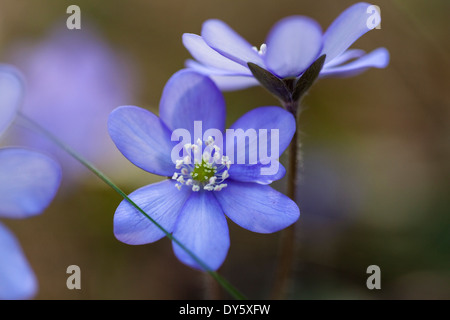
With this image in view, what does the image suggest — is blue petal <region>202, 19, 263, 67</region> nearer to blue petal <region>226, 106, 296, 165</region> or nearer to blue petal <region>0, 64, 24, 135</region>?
blue petal <region>226, 106, 296, 165</region>

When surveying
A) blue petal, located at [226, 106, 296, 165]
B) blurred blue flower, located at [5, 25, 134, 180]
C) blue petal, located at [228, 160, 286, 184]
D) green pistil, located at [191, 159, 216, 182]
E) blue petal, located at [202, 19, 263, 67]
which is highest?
blurred blue flower, located at [5, 25, 134, 180]

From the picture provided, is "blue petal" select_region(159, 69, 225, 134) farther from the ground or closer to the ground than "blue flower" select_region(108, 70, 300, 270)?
farther from the ground

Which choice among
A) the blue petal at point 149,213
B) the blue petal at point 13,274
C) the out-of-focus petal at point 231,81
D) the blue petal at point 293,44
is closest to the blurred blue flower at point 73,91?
the out-of-focus petal at point 231,81

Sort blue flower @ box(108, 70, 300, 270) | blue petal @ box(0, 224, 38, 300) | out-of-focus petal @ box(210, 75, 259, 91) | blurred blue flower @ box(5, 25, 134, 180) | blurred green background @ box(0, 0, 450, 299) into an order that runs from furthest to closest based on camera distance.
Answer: blurred blue flower @ box(5, 25, 134, 180)
blurred green background @ box(0, 0, 450, 299)
out-of-focus petal @ box(210, 75, 259, 91)
blue flower @ box(108, 70, 300, 270)
blue petal @ box(0, 224, 38, 300)

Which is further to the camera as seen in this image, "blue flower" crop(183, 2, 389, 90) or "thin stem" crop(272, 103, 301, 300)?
"thin stem" crop(272, 103, 301, 300)

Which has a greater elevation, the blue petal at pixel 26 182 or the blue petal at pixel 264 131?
the blue petal at pixel 264 131

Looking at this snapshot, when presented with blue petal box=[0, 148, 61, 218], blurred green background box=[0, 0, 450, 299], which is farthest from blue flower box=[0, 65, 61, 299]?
blurred green background box=[0, 0, 450, 299]

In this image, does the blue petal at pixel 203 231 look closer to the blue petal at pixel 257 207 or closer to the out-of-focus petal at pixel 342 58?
the blue petal at pixel 257 207
